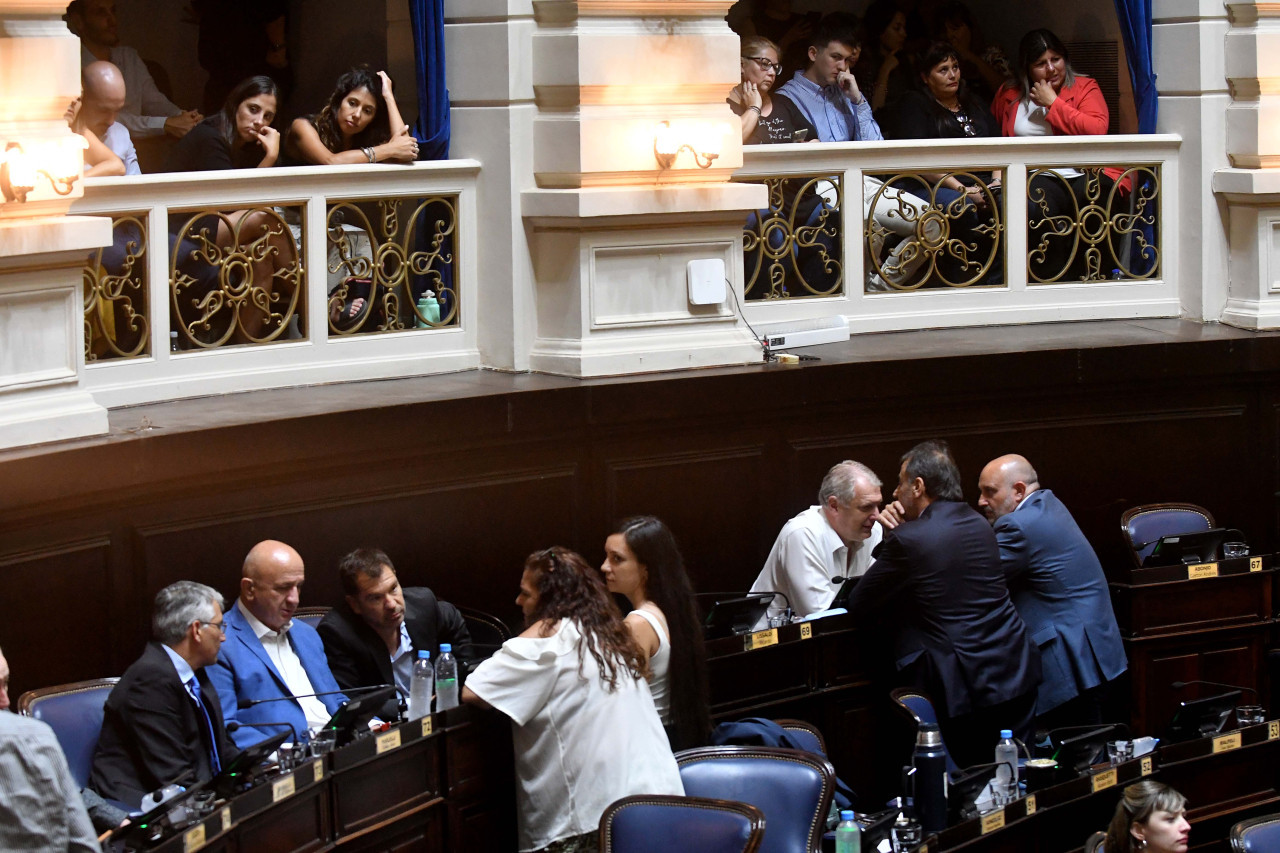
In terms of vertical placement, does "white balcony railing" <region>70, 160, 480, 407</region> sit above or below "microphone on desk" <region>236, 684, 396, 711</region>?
above

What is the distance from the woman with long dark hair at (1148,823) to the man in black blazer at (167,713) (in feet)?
9.10

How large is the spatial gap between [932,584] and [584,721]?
1792mm

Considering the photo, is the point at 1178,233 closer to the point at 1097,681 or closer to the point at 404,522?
the point at 1097,681

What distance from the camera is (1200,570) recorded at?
822 centimetres

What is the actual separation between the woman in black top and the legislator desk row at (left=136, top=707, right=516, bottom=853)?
2.22m

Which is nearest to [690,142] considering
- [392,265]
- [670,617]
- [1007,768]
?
[392,265]

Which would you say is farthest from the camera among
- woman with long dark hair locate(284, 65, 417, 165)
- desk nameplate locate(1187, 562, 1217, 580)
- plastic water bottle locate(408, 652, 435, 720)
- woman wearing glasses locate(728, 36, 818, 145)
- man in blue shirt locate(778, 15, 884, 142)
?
man in blue shirt locate(778, 15, 884, 142)

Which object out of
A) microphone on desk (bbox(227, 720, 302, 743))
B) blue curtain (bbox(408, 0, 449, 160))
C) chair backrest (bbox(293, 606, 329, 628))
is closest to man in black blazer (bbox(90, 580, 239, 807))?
microphone on desk (bbox(227, 720, 302, 743))

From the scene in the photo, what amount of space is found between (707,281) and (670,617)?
7.60 ft

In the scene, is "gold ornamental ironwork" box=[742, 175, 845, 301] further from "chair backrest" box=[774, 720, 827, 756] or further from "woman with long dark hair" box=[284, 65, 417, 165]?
"chair backrest" box=[774, 720, 827, 756]

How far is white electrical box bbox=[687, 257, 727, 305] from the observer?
324 inches

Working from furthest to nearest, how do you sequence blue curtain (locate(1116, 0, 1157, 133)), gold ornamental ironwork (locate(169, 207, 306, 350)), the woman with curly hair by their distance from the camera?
blue curtain (locate(1116, 0, 1157, 133)) → gold ornamental ironwork (locate(169, 207, 306, 350)) → the woman with curly hair

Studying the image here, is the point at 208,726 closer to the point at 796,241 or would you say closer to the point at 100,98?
the point at 100,98

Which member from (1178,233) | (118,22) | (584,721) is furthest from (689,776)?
(118,22)
